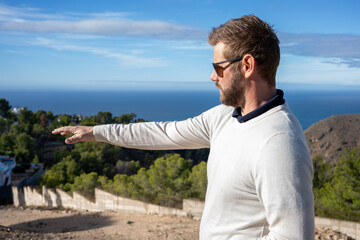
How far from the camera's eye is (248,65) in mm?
1339

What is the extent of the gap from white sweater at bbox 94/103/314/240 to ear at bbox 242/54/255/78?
0.54 feet

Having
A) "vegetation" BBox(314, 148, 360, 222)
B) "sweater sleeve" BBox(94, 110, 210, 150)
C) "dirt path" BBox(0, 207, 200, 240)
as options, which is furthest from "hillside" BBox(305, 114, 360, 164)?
"sweater sleeve" BBox(94, 110, 210, 150)

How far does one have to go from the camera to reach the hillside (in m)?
24.7

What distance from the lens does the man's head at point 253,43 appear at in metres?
1.32

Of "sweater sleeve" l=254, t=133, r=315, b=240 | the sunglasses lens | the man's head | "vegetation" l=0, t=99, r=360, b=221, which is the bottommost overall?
"vegetation" l=0, t=99, r=360, b=221

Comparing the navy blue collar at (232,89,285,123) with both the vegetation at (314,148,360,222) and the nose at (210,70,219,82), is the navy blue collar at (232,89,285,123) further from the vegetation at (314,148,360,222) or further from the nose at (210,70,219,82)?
the vegetation at (314,148,360,222)

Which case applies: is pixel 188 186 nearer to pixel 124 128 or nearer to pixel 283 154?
pixel 124 128

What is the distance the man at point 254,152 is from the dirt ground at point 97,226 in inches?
251

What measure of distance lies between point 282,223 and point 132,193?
11050mm

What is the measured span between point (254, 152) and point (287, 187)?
17 centimetres

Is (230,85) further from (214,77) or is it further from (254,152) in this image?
(254,152)

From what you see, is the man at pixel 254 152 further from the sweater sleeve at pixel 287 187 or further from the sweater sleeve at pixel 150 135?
the sweater sleeve at pixel 150 135

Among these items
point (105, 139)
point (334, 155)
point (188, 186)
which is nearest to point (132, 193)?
point (188, 186)

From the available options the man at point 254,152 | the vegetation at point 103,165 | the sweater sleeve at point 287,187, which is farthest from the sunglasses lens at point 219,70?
the vegetation at point 103,165
